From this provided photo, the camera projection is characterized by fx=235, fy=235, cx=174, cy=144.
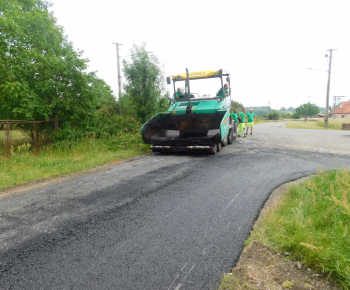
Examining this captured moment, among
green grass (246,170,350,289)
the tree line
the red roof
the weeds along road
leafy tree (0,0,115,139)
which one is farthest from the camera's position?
the red roof

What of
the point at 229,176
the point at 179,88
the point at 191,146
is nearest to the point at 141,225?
the point at 229,176

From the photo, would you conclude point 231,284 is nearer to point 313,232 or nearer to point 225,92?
point 313,232

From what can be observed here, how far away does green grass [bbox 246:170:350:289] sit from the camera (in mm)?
2227

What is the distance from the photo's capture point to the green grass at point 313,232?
223cm

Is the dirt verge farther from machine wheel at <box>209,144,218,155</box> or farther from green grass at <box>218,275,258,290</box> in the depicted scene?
machine wheel at <box>209,144,218,155</box>

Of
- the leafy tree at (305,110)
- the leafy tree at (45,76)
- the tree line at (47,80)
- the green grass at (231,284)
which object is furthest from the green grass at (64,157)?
the leafy tree at (305,110)

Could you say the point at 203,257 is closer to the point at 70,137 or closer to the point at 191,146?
the point at 191,146

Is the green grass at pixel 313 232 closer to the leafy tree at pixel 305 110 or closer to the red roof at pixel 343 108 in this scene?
the red roof at pixel 343 108

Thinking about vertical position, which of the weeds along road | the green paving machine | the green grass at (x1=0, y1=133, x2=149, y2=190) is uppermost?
the green paving machine

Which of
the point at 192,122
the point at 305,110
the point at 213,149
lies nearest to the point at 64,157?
the point at 192,122

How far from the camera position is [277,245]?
8.59 ft

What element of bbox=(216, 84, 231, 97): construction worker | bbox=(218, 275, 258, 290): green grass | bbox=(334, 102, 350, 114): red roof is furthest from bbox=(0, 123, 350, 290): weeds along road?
bbox=(334, 102, 350, 114): red roof

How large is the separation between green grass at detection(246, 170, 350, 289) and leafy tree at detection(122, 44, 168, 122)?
29.8 feet

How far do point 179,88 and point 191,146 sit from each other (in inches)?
114
